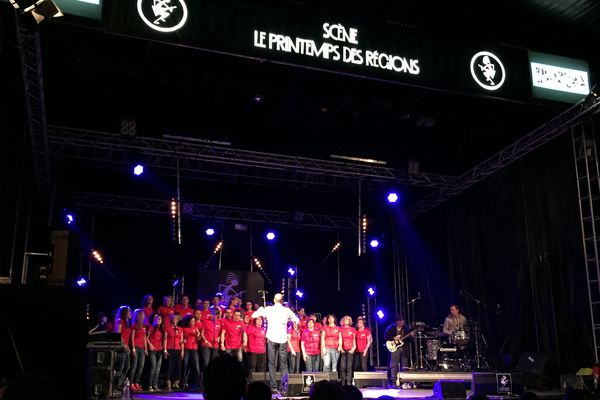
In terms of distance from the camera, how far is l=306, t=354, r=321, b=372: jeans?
14.8m

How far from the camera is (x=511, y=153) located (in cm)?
1355

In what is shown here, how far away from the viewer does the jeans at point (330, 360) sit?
14.7 m

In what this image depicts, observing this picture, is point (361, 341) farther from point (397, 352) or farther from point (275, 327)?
point (275, 327)

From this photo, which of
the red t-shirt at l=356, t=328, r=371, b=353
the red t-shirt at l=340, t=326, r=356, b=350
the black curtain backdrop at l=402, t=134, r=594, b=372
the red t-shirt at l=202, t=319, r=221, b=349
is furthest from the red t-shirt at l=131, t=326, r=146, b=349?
the black curtain backdrop at l=402, t=134, r=594, b=372

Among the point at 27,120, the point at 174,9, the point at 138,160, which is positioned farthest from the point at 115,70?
the point at 174,9

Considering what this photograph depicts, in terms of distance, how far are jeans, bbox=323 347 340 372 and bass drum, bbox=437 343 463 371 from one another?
259 centimetres

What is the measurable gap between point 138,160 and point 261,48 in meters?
7.62

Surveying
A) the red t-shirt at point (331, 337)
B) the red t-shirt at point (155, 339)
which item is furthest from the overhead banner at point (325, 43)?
the red t-shirt at point (331, 337)

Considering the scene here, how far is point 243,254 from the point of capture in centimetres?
Result: 1920

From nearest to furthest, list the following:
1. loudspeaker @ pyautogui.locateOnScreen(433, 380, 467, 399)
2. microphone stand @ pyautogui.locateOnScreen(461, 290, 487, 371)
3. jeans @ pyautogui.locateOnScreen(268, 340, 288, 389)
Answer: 1. loudspeaker @ pyautogui.locateOnScreen(433, 380, 467, 399)
2. jeans @ pyautogui.locateOnScreen(268, 340, 288, 389)
3. microphone stand @ pyautogui.locateOnScreen(461, 290, 487, 371)

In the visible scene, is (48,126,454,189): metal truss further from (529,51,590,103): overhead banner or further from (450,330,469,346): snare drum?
(529,51,590,103): overhead banner

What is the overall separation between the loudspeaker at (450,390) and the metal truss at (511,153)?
521 centimetres

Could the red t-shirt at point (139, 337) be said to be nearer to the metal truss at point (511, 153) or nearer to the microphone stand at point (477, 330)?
the microphone stand at point (477, 330)

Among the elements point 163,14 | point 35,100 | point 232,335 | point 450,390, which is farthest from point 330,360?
point 163,14
